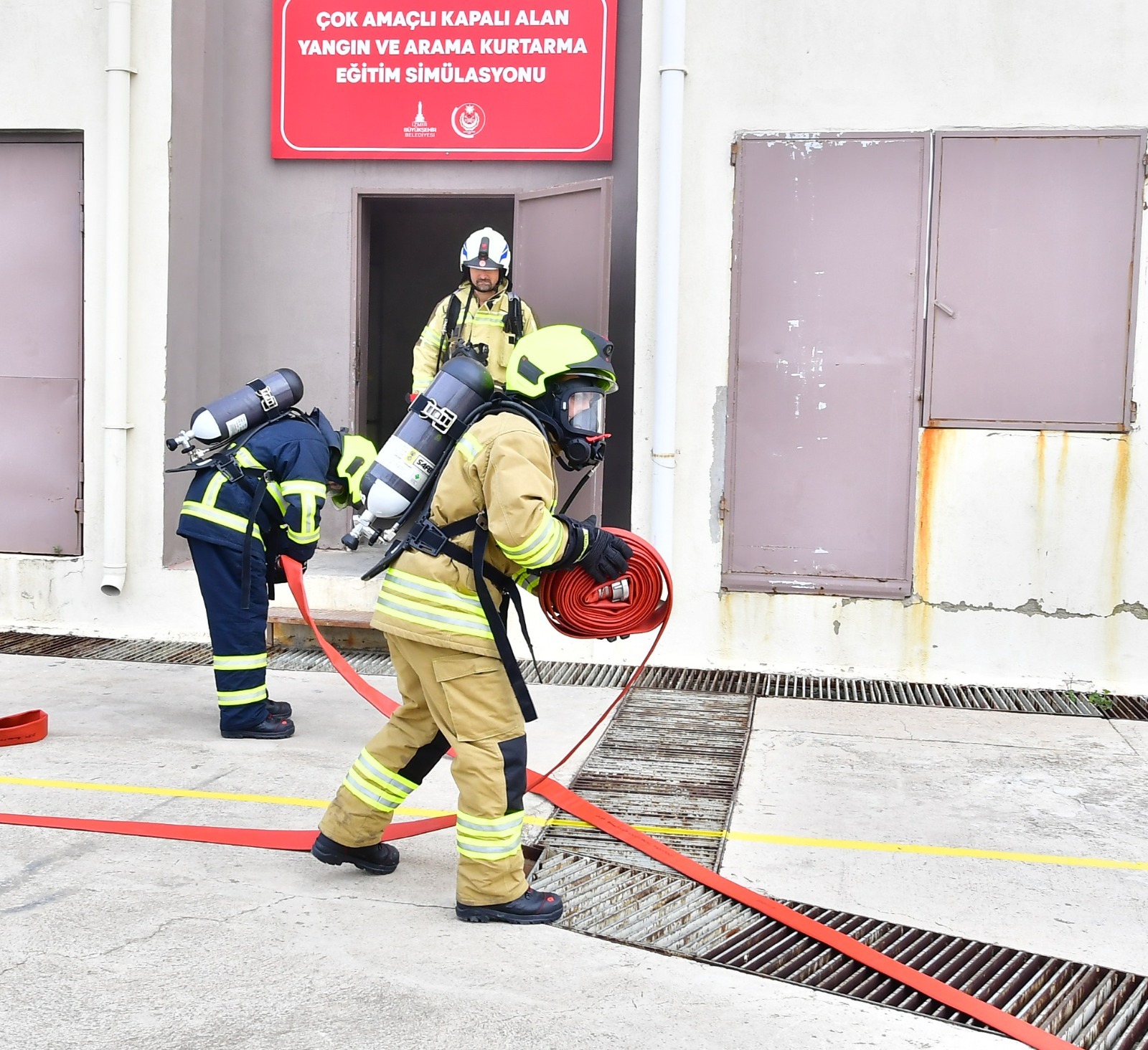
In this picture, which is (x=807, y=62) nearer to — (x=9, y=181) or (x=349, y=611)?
(x=349, y=611)

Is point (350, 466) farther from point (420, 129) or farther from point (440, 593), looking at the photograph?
point (420, 129)

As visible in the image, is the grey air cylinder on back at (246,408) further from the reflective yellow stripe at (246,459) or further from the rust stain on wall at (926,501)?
the rust stain on wall at (926,501)

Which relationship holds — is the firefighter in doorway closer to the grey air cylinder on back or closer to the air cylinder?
the grey air cylinder on back

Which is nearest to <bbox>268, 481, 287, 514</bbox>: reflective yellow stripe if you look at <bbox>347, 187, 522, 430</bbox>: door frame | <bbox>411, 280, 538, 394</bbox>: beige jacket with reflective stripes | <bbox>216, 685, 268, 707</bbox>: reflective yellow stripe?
<bbox>216, 685, 268, 707</bbox>: reflective yellow stripe

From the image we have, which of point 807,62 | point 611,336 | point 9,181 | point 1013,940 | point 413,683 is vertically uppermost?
point 807,62

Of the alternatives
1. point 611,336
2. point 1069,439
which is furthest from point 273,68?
point 1069,439

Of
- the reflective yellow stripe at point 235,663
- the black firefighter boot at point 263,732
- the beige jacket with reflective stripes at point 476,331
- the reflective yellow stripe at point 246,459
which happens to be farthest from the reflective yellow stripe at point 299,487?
the beige jacket with reflective stripes at point 476,331

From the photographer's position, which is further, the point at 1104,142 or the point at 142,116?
the point at 142,116

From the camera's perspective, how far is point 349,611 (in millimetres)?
7445

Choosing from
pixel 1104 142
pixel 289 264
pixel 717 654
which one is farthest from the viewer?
pixel 289 264

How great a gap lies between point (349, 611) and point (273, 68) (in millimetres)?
3401

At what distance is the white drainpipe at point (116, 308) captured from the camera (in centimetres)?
726

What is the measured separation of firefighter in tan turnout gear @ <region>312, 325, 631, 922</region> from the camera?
3.47 m

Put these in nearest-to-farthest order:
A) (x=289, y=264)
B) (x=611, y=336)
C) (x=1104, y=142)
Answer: (x=1104, y=142) → (x=611, y=336) → (x=289, y=264)
